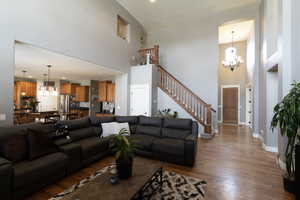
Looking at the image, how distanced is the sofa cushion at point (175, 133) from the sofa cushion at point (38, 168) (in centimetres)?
231

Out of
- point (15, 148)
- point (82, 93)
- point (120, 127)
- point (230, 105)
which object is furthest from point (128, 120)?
point (230, 105)

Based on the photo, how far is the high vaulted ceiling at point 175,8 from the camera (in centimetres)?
550

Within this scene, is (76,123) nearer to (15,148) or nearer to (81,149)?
(81,149)

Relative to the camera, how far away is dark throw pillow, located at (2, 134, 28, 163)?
80.0 inches

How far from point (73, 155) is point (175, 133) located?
2364mm

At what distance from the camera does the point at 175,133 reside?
3.69m

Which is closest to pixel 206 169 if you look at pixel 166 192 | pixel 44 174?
pixel 166 192

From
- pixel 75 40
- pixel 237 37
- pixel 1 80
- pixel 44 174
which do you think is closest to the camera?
pixel 44 174

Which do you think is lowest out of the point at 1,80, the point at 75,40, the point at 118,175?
the point at 118,175

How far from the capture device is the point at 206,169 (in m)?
2.88

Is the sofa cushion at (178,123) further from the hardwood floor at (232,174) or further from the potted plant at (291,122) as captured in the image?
the potted plant at (291,122)

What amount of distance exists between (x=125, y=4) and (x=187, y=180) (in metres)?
6.44

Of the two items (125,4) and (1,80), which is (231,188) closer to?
(1,80)

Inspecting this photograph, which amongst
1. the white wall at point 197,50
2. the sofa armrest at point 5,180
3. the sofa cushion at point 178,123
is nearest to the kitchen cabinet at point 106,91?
the white wall at point 197,50
